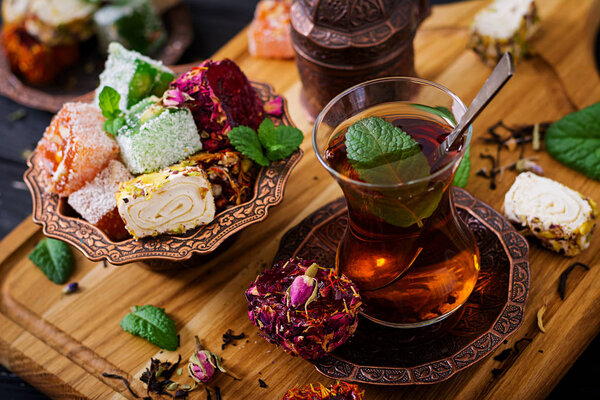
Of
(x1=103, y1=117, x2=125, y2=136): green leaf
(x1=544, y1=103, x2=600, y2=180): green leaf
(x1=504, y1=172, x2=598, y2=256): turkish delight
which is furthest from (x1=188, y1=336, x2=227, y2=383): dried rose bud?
(x1=544, y1=103, x2=600, y2=180): green leaf

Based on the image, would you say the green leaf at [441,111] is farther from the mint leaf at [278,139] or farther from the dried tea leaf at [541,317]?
the dried tea leaf at [541,317]

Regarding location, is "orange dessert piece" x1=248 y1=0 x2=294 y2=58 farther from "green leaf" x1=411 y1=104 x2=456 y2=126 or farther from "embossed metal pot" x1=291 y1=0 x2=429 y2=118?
"green leaf" x1=411 y1=104 x2=456 y2=126

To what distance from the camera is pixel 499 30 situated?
178cm

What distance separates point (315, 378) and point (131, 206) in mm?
540

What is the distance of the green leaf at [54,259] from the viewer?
5.09 feet

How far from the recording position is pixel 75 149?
134cm

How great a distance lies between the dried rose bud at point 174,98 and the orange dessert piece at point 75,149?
0.17 m

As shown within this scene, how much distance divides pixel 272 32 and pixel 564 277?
3.92ft

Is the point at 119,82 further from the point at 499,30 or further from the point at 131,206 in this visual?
the point at 499,30

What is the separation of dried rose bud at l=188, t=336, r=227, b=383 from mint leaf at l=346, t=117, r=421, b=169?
1.82 ft

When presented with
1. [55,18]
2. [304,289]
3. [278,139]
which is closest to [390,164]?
[304,289]

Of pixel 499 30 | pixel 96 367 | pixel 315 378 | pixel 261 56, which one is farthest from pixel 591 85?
pixel 96 367

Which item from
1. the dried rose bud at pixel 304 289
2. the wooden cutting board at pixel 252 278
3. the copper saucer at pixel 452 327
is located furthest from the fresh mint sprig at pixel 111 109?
the dried rose bud at pixel 304 289

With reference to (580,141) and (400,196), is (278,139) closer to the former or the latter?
(400,196)
